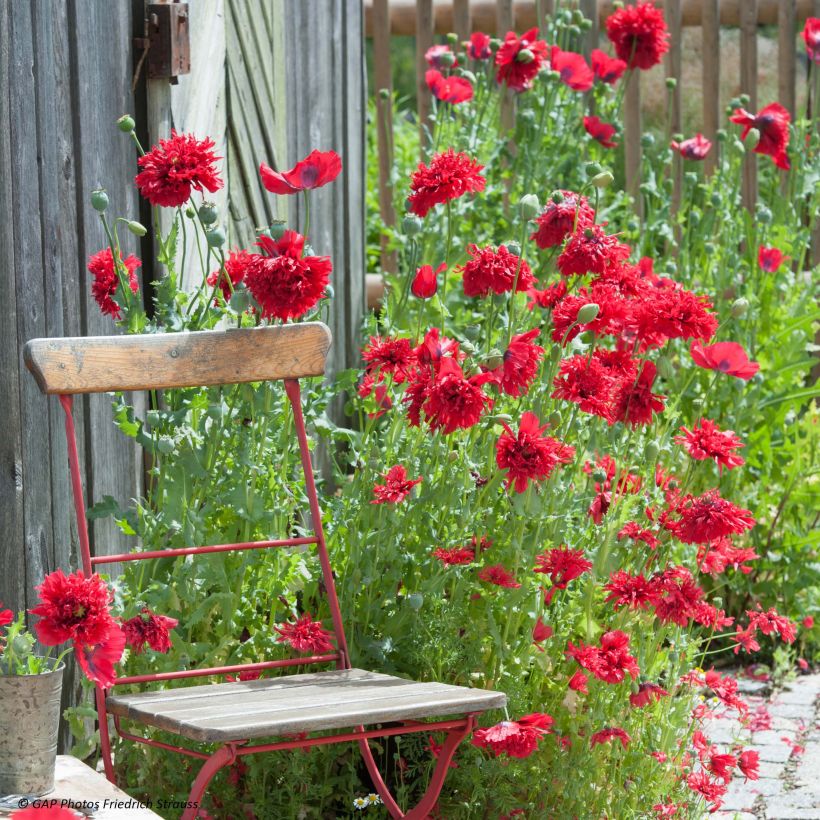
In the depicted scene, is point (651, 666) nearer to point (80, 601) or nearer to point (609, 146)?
point (80, 601)

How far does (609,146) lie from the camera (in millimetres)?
4203

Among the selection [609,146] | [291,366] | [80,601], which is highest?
[609,146]

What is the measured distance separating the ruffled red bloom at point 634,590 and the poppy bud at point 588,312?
526mm

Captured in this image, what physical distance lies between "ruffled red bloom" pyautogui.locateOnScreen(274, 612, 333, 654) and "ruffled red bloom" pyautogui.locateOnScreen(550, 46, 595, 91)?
2100mm

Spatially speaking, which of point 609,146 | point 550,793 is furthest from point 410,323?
point 550,793

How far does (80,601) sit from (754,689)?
2475 mm

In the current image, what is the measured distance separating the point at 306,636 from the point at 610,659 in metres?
0.58

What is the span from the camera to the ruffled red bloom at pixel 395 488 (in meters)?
2.57

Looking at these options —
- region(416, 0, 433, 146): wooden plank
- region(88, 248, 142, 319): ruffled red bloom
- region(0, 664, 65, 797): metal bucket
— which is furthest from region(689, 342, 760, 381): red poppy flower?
region(416, 0, 433, 146): wooden plank

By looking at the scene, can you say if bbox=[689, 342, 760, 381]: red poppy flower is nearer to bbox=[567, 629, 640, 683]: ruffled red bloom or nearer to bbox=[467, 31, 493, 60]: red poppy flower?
bbox=[567, 629, 640, 683]: ruffled red bloom

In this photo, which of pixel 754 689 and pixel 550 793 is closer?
pixel 550 793

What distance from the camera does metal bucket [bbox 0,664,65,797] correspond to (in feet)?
6.27

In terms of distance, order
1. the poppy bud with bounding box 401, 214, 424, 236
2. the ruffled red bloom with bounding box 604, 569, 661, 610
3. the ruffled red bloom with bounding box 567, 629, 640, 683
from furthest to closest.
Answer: the poppy bud with bounding box 401, 214, 424, 236 → the ruffled red bloom with bounding box 604, 569, 661, 610 → the ruffled red bloom with bounding box 567, 629, 640, 683

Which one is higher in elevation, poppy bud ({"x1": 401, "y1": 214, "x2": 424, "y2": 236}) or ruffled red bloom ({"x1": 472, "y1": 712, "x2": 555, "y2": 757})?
poppy bud ({"x1": 401, "y1": 214, "x2": 424, "y2": 236})
